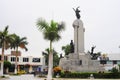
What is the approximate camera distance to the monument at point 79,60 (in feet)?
163

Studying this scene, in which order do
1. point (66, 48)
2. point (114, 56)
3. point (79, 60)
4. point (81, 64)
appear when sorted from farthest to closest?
point (114, 56)
point (66, 48)
point (79, 60)
point (81, 64)

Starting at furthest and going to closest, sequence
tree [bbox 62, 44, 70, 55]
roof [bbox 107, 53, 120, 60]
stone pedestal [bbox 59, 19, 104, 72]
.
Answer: roof [bbox 107, 53, 120, 60]
tree [bbox 62, 44, 70, 55]
stone pedestal [bbox 59, 19, 104, 72]

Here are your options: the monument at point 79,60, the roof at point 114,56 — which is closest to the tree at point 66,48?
the roof at point 114,56

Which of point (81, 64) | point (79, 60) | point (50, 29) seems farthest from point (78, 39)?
point (50, 29)

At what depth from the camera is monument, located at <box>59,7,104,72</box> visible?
49.7 meters

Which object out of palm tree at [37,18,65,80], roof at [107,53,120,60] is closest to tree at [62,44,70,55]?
roof at [107,53,120,60]

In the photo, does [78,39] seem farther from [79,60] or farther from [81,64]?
[81,64]

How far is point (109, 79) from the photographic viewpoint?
3934 cm

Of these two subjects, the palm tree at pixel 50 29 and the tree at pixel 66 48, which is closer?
the palm tree at pixel 50 29

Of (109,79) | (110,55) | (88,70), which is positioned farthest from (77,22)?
(110,55)

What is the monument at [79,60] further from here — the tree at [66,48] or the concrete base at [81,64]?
the tree at [66,48]

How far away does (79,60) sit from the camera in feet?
166

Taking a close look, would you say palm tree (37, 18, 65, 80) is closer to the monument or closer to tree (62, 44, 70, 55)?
the monument

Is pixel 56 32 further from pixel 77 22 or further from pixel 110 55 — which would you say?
pixel 110 55
